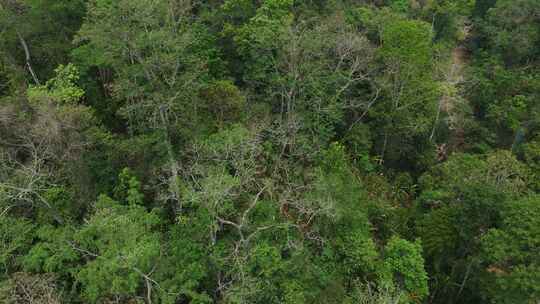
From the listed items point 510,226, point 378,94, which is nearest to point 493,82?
point 378,94

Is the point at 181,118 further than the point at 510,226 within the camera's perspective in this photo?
Yes

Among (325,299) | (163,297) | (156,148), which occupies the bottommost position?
(325,299)

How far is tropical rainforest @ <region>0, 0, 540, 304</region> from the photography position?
14648mm

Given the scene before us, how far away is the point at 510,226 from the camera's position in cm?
1642

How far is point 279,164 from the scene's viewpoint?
19406 millimetres

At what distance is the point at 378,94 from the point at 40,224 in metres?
19.6

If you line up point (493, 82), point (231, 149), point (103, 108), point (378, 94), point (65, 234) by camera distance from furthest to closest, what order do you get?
point (493, 82), point (378, 94), point (103, 108), point (231, 149), point (65, 234)

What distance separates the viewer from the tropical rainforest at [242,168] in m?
14.6

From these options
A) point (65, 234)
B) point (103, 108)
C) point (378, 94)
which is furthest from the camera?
point (378, 94)

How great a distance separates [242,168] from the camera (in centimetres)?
1550

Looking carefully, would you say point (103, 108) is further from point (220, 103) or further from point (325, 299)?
point (325, 299)

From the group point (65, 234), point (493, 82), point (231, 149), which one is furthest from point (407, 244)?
point (493, 82)

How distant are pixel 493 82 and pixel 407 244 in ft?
63.2

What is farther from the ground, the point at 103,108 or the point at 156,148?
the point at 156,148
